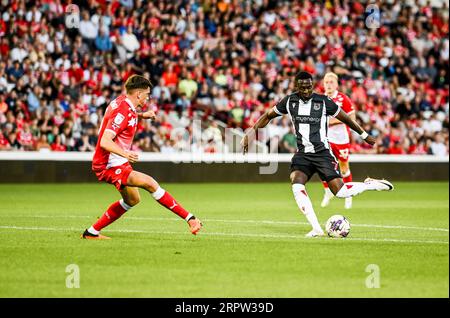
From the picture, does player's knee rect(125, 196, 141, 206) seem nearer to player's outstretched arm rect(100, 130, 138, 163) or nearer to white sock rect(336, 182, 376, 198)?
player's outstretched arm rect(100, 130, 138, 163)

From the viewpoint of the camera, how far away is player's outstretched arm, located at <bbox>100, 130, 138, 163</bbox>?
1177 centimetres

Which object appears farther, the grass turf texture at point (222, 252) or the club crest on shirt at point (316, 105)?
the club crest on shirt at point (316, 105)

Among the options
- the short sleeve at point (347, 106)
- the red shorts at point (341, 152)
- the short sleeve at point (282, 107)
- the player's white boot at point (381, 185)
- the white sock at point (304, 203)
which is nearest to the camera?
the player's white boot at point (381, 185)

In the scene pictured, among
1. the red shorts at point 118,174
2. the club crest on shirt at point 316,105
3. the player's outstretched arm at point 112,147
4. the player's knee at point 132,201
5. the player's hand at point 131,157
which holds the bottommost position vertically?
the player's knee at point 132,201

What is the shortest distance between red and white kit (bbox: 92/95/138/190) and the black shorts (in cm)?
234

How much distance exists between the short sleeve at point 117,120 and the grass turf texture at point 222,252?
1.40 metres

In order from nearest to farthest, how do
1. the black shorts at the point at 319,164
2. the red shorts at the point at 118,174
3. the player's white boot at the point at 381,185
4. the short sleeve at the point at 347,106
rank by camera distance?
the red shorts at the point at 118,174, the player's white boot at the point at 381,185, the black shorts at the point at 319,164, the short sleeve at the point at 347,106

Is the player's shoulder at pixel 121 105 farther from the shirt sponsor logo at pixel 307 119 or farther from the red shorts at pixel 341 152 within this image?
the red shorts at pixel 341 152

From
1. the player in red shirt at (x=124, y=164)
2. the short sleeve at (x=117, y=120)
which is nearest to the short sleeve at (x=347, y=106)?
the player in red shirt at (x=124, y=164)

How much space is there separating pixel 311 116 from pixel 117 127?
2.71 meters

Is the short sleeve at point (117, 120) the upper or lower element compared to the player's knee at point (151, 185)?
upper

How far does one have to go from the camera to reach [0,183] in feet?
80.3

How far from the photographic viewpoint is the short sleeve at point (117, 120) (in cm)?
1216
